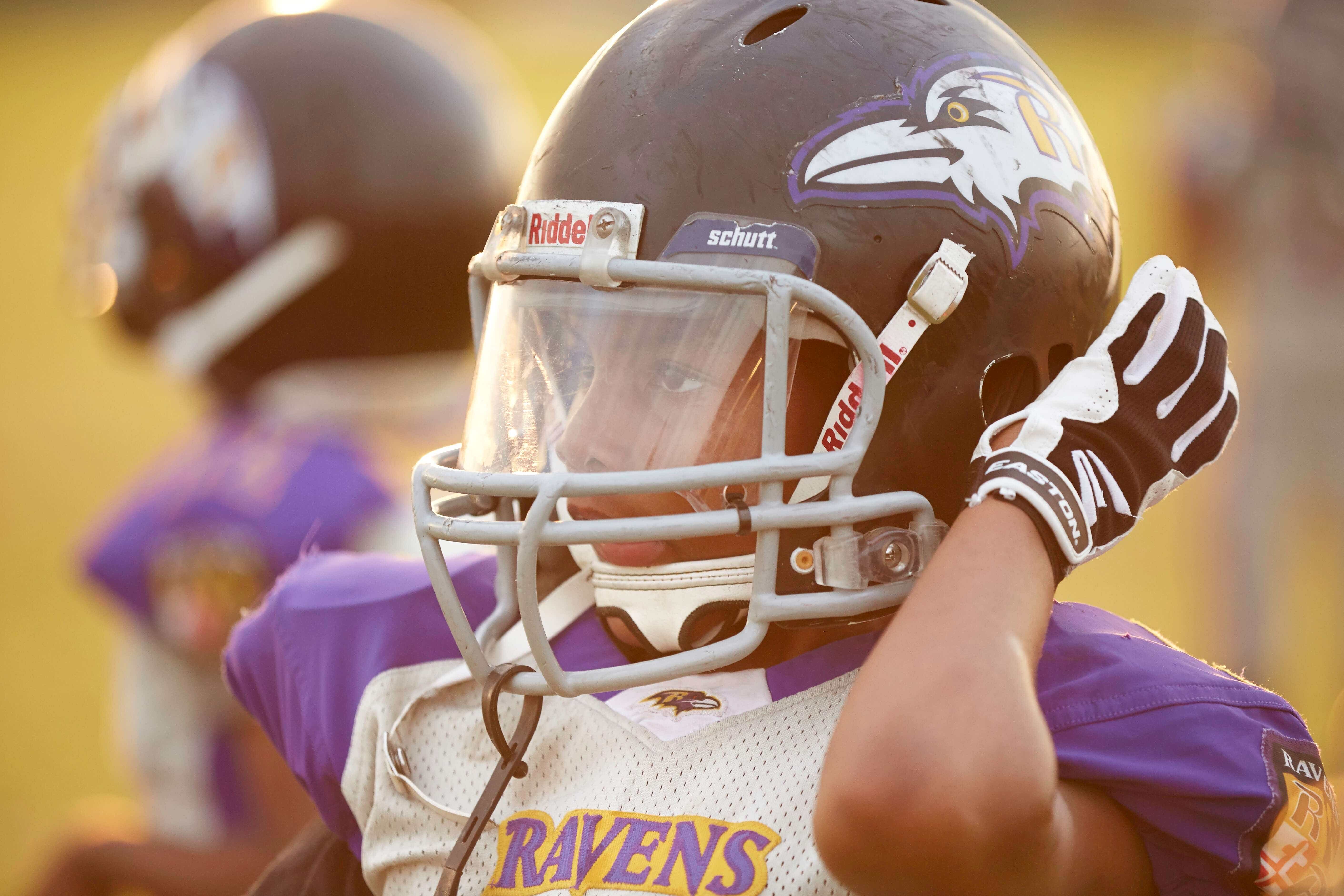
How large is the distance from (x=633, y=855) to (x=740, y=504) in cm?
39

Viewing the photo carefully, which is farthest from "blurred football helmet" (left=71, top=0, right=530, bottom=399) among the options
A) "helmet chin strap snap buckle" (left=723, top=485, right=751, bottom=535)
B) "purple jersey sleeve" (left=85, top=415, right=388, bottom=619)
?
"helmet chin strap snap buckle" (left=723, top=485, right=751, bottom=535)

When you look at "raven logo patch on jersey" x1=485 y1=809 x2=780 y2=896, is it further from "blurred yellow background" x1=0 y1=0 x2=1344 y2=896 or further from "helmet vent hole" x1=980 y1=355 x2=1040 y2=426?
"blurred yellow background" x1=0 y1=0 x2=1344 y2=896

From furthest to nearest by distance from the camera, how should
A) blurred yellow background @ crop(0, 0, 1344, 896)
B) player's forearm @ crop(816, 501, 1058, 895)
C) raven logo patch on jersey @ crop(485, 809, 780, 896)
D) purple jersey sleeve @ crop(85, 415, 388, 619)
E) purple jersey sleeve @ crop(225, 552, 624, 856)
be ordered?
blurred yellow background @ crop(0, 0, 1344, 896) → purple jersey sleeve @ crop(85, 415, 388, 619) → purple jersey sleeve @ crop(225, 552, 624, 856) → raven logo patch on jersey @ crop(485, 809, 780, 896) → player's forearm @ crop(816, 501, 1058, 895)

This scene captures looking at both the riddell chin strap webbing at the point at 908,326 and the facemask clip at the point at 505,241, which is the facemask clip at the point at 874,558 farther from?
the facemask clip at the point at 505,241

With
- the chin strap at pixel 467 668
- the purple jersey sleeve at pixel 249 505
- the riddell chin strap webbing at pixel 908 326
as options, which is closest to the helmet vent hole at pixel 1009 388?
the riddell chin strap webbing at pixel 908 326

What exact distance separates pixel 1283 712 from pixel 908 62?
83 centimetres

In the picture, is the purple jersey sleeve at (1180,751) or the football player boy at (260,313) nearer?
the purple jersey sleeve at (1180,751)

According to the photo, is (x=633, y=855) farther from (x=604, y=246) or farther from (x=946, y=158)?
(x=946, y=158)

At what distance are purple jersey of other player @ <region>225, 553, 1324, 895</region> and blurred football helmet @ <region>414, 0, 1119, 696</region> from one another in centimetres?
15

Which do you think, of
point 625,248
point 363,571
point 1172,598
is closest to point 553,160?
point 625,248

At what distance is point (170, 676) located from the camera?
10.3 ft

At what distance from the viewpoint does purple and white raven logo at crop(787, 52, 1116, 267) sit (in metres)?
1.59

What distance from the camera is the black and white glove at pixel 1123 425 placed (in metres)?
1.40

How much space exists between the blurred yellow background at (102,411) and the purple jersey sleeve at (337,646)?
5.15 feet
